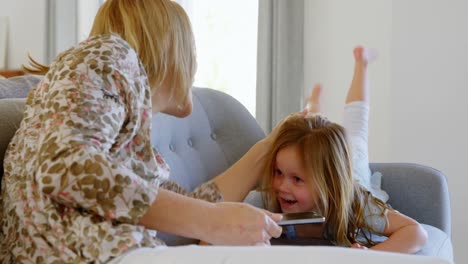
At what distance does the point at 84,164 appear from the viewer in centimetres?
103

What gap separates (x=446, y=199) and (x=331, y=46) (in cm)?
180

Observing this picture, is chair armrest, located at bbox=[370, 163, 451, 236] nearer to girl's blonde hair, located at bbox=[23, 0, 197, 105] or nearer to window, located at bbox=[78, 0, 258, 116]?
girl's blonde hair, located at bbox=[23, 0, 197, 105]

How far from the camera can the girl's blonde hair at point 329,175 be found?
6.48ft

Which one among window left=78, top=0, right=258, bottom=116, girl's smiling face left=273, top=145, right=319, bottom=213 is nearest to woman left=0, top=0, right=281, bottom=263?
girl's smiling face left=273, top=145, right=319, bottom=213

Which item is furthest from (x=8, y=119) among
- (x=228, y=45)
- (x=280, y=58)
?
(x=228, y=45)

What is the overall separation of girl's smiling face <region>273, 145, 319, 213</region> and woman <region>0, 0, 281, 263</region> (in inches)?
28.3

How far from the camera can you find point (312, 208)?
1996 millimetres

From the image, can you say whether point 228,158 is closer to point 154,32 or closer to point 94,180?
point 154,32

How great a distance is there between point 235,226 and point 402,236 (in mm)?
923

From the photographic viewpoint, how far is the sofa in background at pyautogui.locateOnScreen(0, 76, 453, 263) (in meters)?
2.18

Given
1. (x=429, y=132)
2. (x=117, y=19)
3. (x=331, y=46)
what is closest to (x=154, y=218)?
(x=117, y=19)

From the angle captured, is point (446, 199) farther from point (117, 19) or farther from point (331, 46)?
point (331, 46)

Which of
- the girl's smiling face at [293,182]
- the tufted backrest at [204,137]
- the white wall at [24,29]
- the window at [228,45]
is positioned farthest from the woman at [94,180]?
the white wall at [24,29]

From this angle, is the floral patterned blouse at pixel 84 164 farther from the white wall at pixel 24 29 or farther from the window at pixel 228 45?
the white wall at pixel 24 29
